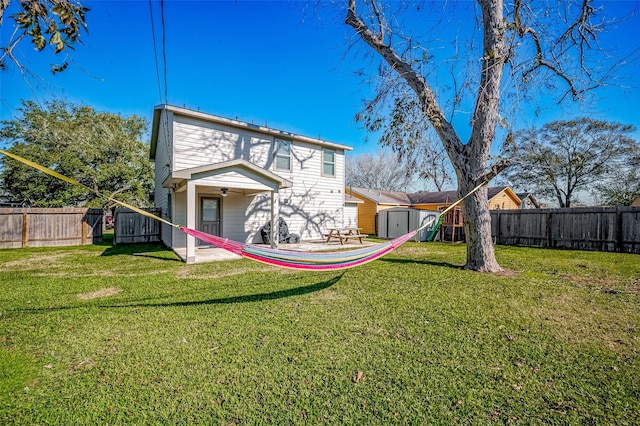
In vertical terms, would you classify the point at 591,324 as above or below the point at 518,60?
below

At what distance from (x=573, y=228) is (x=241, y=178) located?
11710mm

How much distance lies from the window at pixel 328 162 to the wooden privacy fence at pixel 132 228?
267 inches

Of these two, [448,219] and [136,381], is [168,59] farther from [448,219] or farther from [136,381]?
[448,219]

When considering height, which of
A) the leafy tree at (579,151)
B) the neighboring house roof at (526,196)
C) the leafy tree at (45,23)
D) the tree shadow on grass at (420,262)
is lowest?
the tree shadow on grass at (420,262)

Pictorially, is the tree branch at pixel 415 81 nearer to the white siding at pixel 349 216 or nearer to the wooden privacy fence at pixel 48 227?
the white siding at pixel 349 216

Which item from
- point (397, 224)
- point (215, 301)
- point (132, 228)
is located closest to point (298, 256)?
point (215, 301)

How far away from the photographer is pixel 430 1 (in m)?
6.08

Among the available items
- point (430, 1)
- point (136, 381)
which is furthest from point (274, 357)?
point (430, 1)

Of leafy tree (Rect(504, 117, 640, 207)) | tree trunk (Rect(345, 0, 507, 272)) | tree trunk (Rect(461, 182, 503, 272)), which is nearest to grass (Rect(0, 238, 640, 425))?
tree trunk (Rect(461, 182, 503, 272))

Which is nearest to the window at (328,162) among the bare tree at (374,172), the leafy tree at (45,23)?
the leafy tree at (45,23)

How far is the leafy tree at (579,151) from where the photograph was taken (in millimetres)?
19531

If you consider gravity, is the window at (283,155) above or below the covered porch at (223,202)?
above

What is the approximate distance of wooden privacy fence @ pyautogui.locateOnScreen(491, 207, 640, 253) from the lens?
30.9 feet

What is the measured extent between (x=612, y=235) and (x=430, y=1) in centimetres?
970
